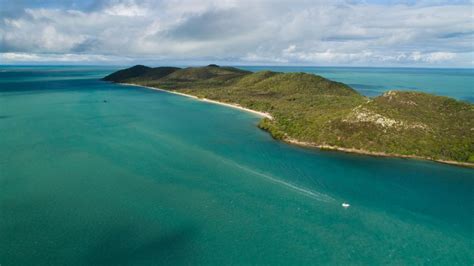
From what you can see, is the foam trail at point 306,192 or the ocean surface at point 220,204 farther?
the foam trail at point 306,192

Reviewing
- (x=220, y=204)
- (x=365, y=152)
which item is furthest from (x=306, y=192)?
(x=365, y=152)

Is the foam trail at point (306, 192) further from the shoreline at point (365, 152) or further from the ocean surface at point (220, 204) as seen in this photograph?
the shoreline at point (365, 152)

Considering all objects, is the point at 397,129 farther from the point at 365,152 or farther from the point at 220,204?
the point at 220,204

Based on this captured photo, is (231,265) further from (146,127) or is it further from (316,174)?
(146,127)

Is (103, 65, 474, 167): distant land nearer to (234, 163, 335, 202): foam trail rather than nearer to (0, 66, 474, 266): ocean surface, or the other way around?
(0, 66, 474, 266): ocean surface

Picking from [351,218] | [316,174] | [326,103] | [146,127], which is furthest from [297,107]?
[351,218]

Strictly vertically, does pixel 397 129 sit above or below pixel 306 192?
above

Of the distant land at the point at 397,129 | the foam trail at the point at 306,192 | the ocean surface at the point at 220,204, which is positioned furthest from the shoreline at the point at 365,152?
the foam trail at the point at 306,192

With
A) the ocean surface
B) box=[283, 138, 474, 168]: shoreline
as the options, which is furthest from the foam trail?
→ box=[283, 138, 474, 168]: shoreline
